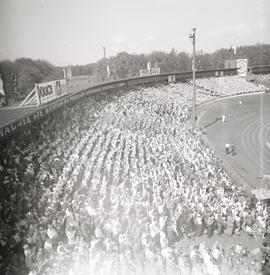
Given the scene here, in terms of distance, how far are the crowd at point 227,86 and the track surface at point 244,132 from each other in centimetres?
342

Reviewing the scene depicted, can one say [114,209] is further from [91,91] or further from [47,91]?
[91,91]

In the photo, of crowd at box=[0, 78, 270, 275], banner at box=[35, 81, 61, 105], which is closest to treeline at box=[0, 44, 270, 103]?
banner at box=[35, 81, 61, 105]

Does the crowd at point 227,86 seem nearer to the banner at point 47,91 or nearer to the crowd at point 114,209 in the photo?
the banner at point 47,91

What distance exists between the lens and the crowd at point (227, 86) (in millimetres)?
48562

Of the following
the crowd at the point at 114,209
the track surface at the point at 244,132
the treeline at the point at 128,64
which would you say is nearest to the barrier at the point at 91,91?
the crowd at the point at 114,209

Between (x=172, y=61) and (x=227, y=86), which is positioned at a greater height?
(x=172, y=61)

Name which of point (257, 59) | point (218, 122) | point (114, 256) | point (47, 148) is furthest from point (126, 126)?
point (257, 59)

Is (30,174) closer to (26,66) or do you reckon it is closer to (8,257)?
(8,257)

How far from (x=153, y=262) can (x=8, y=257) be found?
3.59 metres

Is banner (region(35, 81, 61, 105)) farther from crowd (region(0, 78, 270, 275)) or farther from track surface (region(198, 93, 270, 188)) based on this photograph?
track surface (region(198, 93, 270, 188))

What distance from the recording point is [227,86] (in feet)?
169

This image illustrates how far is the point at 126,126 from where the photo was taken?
22188 mm

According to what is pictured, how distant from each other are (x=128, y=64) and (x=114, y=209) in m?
67.2

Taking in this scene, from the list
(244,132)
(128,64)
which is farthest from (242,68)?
(244,132)
